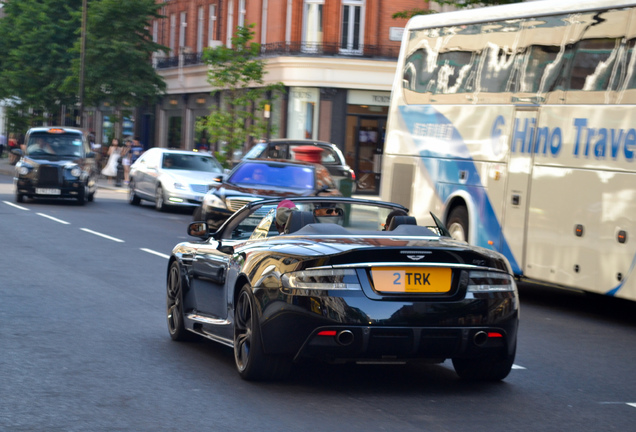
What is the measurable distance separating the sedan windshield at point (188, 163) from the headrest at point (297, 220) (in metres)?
23.1

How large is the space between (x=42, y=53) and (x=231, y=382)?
51.5 meters

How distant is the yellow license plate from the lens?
7043mm

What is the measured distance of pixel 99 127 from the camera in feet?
241

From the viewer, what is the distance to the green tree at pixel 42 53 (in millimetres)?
55969

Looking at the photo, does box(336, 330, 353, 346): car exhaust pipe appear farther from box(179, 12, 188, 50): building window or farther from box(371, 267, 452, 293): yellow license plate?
box(179, 12, 188, 50): building window

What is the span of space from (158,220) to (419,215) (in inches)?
430

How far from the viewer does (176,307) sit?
9.34 meters

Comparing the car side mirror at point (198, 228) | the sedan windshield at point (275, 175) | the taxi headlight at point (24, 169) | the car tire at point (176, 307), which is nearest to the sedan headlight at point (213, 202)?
the sedan windshield at point (275, 175)

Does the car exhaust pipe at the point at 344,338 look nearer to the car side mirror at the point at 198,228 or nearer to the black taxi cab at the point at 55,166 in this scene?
the car side mirror at the point at 198,228

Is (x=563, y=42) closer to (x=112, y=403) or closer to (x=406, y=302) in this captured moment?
(x=406, y=302)

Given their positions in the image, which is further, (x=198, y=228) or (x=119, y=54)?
(x=119, y=54)

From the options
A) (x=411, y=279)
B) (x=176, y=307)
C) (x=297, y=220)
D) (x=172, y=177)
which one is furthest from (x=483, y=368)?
(x=172, y=177)

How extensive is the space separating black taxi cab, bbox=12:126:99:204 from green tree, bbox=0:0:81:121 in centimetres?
2474

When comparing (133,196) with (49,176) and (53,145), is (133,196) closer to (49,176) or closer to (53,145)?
(53,145)
